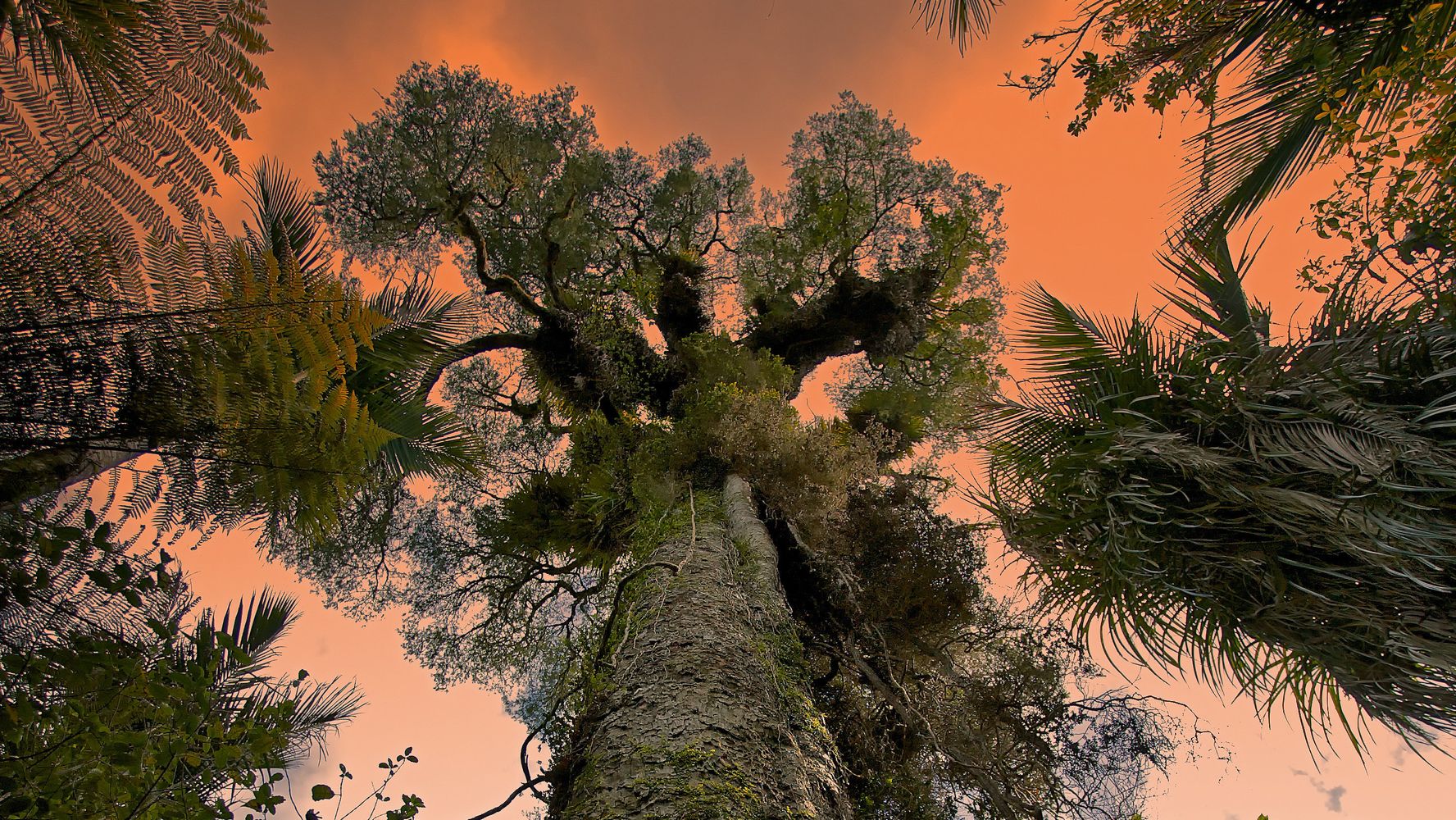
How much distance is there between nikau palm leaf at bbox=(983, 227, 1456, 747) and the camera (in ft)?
6.96

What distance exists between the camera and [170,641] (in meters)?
1.75

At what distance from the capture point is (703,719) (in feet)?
7.06

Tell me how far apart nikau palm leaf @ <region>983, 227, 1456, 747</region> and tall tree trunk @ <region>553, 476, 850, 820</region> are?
4.98ft

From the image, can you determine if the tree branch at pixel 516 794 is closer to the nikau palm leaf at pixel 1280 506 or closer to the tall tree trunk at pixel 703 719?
the tall tree trunk at pixel 703 719

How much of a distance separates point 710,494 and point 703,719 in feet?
11.9

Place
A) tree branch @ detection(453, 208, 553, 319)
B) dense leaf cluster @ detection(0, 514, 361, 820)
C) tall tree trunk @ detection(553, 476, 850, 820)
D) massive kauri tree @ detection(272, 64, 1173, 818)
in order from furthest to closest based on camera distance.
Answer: tree branch @ detection(453, 208, 553, 319), massive kauri tree @ detection(272, 64, 1173, 818), tall tree trunk @ detection(553, 476, 850, 820), dense leaf cluster @ detection(0, 514, 361, 820)

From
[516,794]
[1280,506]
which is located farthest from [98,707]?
[1280,506]

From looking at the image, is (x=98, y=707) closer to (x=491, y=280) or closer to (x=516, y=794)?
(x=516, y=794)

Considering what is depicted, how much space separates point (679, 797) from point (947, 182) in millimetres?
12418

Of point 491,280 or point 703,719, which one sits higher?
point 491,280

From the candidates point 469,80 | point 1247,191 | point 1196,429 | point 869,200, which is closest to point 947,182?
point 869,200

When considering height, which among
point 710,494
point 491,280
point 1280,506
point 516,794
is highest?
point 491,280

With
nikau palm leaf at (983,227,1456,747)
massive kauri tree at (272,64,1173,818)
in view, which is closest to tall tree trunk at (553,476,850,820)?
massive kauri tree at (272,64,1173,818)

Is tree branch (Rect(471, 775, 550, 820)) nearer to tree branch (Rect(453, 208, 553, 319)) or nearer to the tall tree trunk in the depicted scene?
the tall tree trunk
